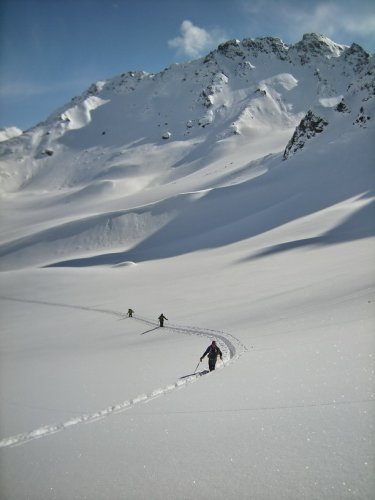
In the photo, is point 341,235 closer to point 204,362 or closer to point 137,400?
point 204,362

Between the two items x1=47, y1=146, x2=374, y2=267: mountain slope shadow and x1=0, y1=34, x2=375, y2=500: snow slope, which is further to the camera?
x1=47, y1=146, x2=374, y2=267: mountain slope shadow

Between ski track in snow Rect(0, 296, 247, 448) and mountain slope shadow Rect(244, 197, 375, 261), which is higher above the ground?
mountain slope shadow Rect(244, 197, 375, 261)

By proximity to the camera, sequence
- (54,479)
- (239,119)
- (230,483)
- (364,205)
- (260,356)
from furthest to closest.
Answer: (239,119) → (364,205) → (260,356) → (54,479) → (230,483)

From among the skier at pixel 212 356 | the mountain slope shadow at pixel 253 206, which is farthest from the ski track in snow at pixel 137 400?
the mountain slope shadow at pixel 253 206

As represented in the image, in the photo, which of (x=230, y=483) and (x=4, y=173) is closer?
(x=230, y=483)

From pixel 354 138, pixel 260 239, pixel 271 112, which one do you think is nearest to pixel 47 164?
pixel 271 112

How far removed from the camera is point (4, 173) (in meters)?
182

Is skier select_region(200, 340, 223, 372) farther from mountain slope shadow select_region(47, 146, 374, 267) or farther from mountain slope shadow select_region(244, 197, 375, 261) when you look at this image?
mountain slope shadow select_region(47, 146, 374, 267)

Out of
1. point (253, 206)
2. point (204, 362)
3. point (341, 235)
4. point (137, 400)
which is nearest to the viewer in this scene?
point (137, 400)

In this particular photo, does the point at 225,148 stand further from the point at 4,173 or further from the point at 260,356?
the point at 260,356

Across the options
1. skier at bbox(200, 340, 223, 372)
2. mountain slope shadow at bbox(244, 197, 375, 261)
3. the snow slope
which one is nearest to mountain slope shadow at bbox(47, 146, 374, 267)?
the snow slope

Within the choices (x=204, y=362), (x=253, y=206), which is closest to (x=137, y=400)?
(x=204, y=362)

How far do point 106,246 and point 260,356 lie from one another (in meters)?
72.8

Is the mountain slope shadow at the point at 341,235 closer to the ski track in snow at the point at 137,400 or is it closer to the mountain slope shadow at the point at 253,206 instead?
the mountain slope shadow at the point at 253,206
